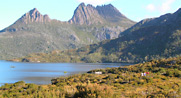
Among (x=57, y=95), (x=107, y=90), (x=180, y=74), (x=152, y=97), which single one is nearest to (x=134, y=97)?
(x=152, y=97)

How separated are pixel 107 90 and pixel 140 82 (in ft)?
72.7

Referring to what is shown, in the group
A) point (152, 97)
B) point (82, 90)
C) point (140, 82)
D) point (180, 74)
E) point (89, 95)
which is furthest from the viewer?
point (180, 74)

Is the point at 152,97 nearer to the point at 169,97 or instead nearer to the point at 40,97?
the point at 169,97

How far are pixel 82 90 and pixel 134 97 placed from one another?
18.9ft

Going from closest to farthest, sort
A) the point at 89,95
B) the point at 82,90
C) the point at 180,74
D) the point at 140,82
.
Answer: the point at 89,95 → the point at 82,90 → the point at 140,82 → the point at 180,74

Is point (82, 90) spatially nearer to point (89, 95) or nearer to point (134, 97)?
point (89, 95)

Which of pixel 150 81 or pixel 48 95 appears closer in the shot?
pixel 48 95

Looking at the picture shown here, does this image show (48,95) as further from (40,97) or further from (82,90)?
(82,90)

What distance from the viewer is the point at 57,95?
77.9ft

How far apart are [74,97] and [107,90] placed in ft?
11.4

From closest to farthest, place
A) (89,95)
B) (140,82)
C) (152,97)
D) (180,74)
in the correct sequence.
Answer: (89,95) < (152,97) < (140,82) < (180,74)

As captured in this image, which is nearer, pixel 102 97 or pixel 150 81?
pixel 102 97

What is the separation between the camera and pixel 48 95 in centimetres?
2348

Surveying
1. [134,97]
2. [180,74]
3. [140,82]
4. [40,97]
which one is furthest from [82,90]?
[180,74]
